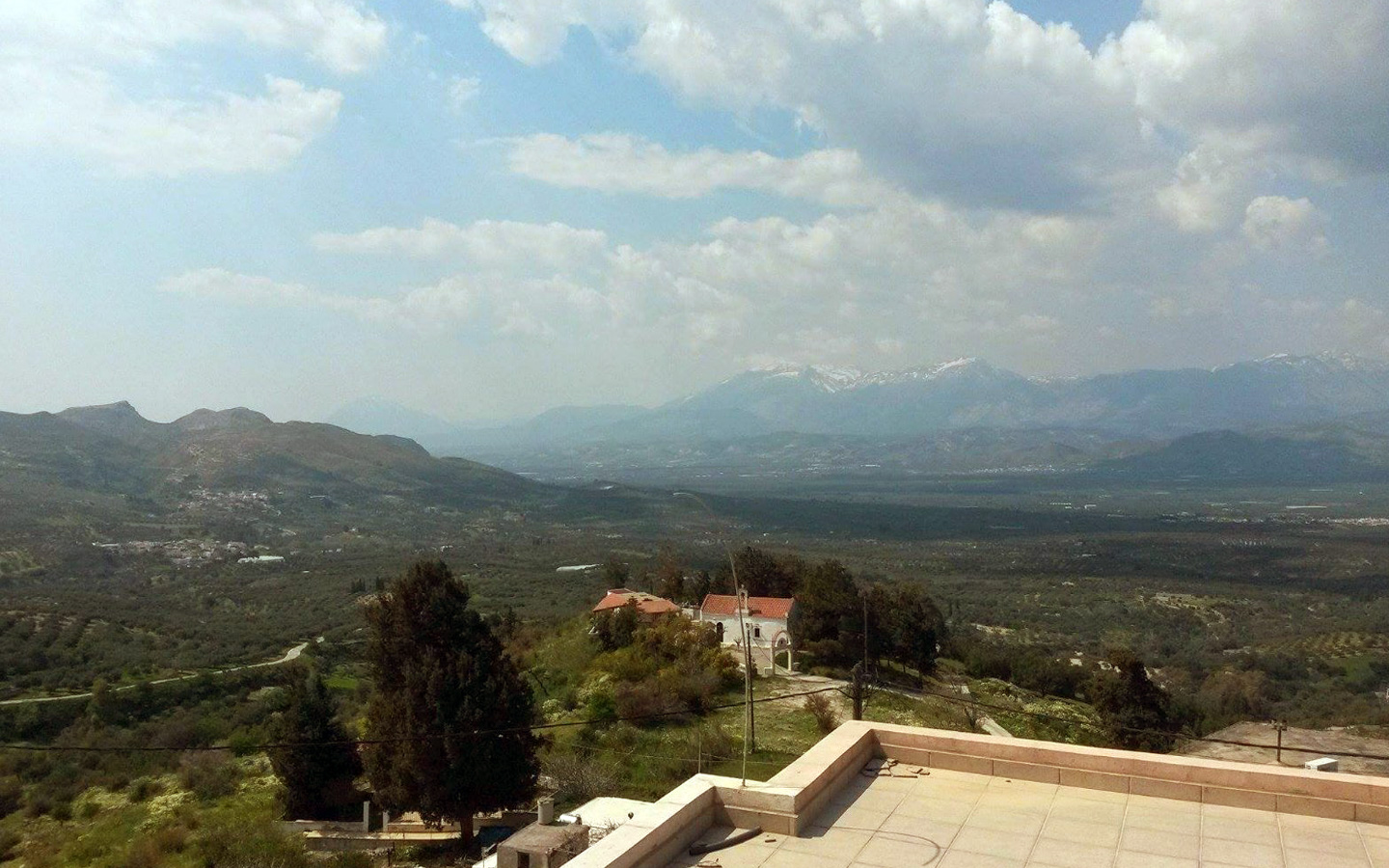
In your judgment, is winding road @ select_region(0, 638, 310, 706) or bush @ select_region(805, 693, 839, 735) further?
winding road @ select_region(0, 638, 310, 706)

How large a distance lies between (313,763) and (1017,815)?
56.2 ft

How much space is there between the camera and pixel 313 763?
19.3 m

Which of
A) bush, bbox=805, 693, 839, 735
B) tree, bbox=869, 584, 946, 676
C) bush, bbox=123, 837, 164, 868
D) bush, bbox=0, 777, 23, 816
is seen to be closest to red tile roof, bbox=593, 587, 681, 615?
tree, bbox=869, 584, 946, 676

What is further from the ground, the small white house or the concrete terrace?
the concrete terrace

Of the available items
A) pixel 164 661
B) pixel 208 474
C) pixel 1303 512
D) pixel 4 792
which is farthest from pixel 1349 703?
pixel 1303 512

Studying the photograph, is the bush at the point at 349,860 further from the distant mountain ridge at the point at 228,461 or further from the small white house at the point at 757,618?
the distant mountain ridge at the point at 228,461

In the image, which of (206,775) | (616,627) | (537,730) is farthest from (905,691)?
(206,775)

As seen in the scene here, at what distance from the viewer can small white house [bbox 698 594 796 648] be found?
1276 inches

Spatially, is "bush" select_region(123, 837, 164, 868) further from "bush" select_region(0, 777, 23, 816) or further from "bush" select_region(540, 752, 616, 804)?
"bush" select_region(0, 777, 23, 816)

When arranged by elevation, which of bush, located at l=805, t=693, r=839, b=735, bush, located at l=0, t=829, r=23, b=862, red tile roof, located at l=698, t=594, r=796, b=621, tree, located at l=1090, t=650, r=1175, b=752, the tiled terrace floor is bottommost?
bush, located at l=0, t=829, r=23, b=862

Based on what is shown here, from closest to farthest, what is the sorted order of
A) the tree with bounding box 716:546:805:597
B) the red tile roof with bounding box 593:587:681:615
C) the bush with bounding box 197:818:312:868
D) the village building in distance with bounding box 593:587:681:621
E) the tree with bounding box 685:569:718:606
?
1. the bush with bounding box 197:818:312:868
2. the village building in distance with bounding box 593:587:681:621
3. the red tile roof with bounding box 593:587:681:615
4. the tree with bounding box 716:546:805:597
5. the tree with bounding box 685:569:718:606

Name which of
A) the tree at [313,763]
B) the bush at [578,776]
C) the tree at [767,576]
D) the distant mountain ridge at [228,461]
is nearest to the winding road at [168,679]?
the tree at [313,763]

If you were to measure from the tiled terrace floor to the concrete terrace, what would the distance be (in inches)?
0.5

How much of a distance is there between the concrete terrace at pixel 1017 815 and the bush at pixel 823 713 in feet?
49.4
